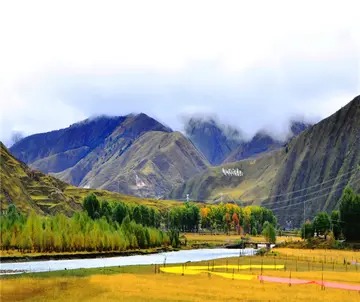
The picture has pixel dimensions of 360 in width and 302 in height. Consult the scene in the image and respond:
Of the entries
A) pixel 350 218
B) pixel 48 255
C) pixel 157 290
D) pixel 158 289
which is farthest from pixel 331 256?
pixel 157 290

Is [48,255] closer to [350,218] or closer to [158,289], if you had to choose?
[158,289]

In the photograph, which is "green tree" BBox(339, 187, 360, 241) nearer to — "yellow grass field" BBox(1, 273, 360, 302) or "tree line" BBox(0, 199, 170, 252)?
"tree line" BBox(0, 199, 170, 252)

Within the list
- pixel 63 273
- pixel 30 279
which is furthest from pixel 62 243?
pixel 30 279

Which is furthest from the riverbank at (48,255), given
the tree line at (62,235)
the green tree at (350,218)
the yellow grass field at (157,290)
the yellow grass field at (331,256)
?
the green tree at (350,218)

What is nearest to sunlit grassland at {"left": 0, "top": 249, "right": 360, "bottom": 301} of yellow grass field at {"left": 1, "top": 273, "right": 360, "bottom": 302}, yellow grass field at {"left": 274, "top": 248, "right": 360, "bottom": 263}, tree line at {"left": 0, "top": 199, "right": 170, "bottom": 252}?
yellow grass field at {"left": 1, "top": 273, "right": 360, "bottom": 302}

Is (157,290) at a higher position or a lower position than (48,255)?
lower

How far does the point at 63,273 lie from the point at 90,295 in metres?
30.3

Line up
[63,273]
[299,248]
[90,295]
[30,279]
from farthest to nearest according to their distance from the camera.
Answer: [299,248], [63,273], [30,279], [90,295]

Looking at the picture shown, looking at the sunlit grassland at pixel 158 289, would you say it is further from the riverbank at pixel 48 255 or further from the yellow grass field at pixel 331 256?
the yellow grass field at pixel 331 256

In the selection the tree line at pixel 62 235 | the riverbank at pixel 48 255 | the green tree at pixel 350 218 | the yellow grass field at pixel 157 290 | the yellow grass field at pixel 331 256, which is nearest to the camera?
the yellow grass field at pixel 157 290

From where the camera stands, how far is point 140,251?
6905 inches

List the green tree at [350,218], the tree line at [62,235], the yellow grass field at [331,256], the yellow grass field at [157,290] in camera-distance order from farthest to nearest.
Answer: the green tree at [350,218], the tree line at [62,235], the yellow grass field at [331,256], the yellow grass field at [157,290]

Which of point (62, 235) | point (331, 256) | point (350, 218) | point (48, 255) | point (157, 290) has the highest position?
point (350, 218)

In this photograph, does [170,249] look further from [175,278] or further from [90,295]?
[90,295]
